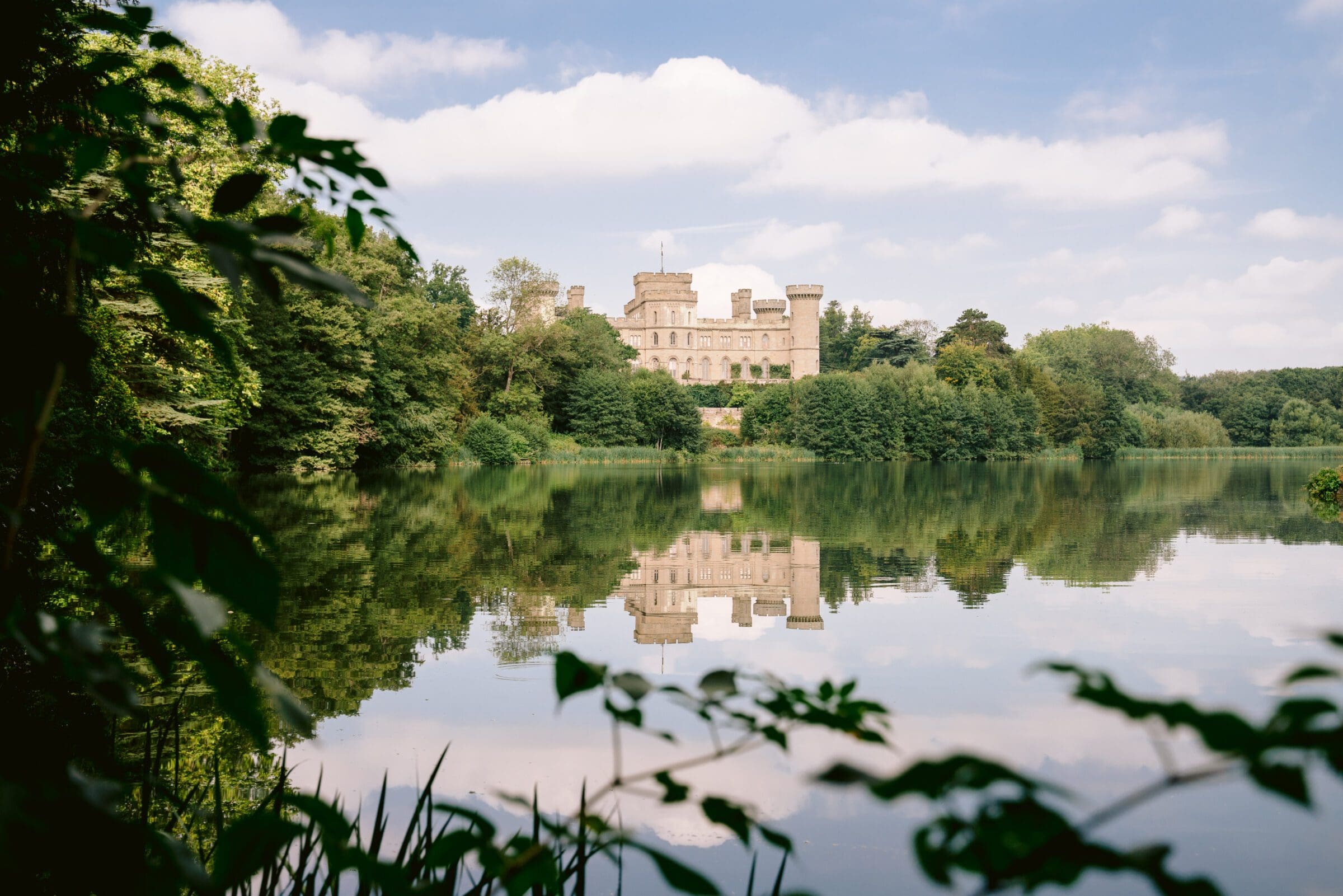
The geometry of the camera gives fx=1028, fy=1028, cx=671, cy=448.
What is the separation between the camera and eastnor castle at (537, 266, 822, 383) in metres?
68.4

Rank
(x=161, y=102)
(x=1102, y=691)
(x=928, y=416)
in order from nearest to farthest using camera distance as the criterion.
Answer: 1. (x=1102, y=691)
2. (x=161, y=102)
3. (x=928, y=416)

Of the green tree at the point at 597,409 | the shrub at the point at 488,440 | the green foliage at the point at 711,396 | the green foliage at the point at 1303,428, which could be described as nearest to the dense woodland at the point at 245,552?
the shrub at the point at 488,440

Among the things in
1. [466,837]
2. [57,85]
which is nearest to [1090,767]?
[466,837]

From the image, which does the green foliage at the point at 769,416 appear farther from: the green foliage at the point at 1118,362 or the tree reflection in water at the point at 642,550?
the tree reflection in water at the point at 642,550

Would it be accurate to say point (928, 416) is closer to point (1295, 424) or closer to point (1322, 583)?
point (1295, 424)

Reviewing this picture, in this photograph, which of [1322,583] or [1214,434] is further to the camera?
[1214,434]

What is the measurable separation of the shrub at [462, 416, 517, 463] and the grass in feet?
101

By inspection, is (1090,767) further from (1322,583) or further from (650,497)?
(650,497)

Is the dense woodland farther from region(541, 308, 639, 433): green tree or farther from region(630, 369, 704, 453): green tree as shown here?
region(630, 369, 704, 453): green tree

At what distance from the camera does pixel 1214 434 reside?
54.7m

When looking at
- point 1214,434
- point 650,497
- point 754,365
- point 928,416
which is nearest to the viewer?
point 650,497

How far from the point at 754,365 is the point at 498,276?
31.2 meters

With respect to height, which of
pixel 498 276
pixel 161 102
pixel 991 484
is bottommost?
pixel 991 484

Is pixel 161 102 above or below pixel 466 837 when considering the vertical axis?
above
